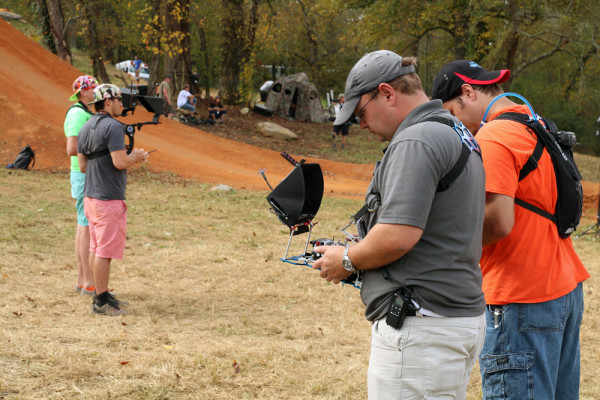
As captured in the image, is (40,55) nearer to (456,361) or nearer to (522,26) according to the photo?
(522,26)

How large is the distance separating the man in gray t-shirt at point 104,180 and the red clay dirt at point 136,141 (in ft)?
26.7

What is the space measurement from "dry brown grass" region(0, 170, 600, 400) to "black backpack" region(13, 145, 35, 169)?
12.2 ft

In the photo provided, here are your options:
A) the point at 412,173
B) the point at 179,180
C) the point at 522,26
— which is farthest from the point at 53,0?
the point at 412,173

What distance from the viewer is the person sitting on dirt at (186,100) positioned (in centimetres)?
2144

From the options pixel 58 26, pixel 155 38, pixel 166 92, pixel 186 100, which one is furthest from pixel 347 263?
pixel 58 26

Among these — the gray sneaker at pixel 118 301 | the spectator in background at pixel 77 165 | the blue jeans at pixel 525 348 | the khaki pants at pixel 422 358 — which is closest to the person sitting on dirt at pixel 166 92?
the spectator in background at pixel 77 165

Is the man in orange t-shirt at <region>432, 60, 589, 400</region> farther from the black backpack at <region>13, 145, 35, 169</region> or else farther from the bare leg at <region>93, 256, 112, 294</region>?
the black backpack at <region>13, 145, 35, 169</region>

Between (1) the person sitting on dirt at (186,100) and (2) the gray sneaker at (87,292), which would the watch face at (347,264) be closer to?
(2) the gray sneaker at (87,292)

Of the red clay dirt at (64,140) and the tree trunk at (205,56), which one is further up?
the red clay dirt at (64,140)

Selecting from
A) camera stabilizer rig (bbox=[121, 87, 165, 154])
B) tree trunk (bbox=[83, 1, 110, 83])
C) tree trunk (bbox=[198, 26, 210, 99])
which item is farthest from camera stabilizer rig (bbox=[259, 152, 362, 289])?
tree trunk (bbox=[198, 26, 210, 99])

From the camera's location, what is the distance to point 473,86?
2764mm

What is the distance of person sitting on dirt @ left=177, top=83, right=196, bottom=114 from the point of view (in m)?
21.4

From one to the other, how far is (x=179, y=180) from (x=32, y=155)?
3.22 m

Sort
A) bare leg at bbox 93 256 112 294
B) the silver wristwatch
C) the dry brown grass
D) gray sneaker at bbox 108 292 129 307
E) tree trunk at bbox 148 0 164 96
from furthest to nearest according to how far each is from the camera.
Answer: tree trunk at bbox 148 0 164 96
gray sneaker at bbox 108 292 129 307
bare leg at bbox 93 256 112 294
the dry brown grass
the silver wristwatch
